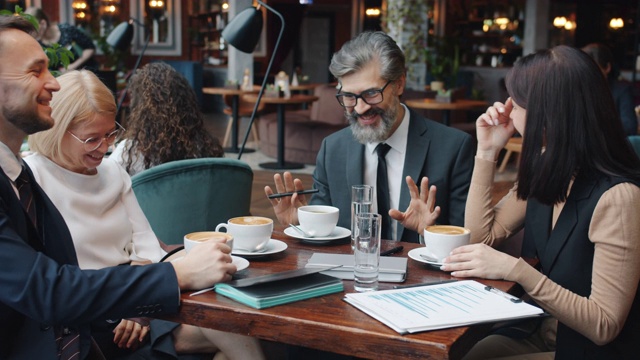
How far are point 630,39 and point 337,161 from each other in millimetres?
16357

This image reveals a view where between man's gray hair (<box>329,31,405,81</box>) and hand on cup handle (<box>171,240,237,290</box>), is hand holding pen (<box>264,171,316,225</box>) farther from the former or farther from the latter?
hand on cup handle (<box>171,240,237,290</box>)

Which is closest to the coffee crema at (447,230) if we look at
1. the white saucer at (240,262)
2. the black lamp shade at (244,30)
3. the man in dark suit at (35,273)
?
the white saucer at (240,262)

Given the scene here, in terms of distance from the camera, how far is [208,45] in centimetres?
1725

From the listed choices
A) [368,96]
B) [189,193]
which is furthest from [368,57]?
[189,193]

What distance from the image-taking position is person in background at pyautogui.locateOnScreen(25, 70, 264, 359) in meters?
2.06

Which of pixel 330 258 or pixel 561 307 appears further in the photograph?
pixel 330 258

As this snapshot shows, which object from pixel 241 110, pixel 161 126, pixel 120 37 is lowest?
pixel 241 110

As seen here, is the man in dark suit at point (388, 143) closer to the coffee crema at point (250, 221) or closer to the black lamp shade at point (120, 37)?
the coffee crema at point (250, 221)

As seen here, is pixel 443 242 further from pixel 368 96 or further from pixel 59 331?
pixel 59 331

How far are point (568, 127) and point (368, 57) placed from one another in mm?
905

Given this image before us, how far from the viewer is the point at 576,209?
1.83 m

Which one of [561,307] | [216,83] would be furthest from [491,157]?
[216,83]

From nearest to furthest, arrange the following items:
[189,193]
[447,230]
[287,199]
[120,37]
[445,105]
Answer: [447,230], [287,199], [189,193], [120,37], [445,105]

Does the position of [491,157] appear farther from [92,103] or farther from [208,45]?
[208,45]
